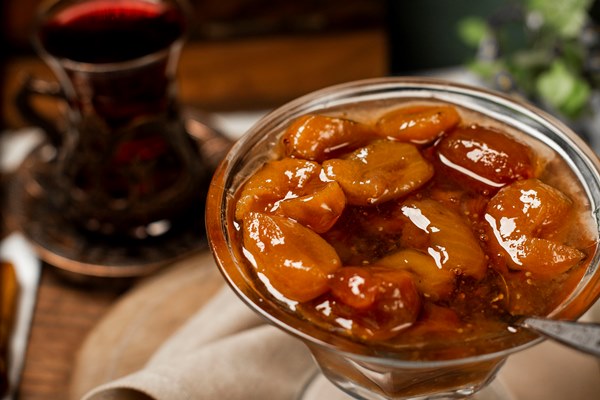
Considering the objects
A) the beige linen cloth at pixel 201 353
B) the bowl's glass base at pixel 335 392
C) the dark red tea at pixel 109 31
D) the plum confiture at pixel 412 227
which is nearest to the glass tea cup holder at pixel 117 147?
the dark red tea at pixel 109 31

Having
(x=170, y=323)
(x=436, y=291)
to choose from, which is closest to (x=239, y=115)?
(x=170, y=323)

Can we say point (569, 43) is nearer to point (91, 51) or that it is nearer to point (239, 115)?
point (239, 115)

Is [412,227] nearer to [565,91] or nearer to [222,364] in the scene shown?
[222,364]

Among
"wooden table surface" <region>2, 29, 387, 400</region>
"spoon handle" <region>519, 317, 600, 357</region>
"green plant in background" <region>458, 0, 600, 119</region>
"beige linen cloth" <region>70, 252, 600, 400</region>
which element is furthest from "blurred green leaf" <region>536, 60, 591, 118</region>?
"spoon handle" <region>519, 317, 600, 357</region>

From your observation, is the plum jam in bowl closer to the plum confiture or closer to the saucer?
the plum confiture

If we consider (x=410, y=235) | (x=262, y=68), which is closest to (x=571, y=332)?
(x=410, y=235)
